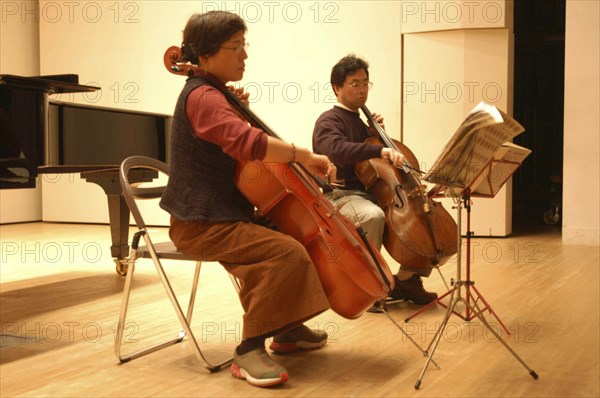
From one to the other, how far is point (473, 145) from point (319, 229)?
54 cm

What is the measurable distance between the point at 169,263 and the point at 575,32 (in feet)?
12.0

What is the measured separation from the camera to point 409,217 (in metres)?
3.03

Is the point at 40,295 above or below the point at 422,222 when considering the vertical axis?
below

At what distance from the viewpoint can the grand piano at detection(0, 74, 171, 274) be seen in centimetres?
284

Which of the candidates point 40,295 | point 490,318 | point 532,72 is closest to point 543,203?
point 532,72

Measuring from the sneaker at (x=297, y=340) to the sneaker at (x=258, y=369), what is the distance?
0.96 ft

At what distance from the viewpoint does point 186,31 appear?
2402 millimetres

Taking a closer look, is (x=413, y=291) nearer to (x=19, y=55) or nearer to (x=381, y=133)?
(x=381, y=133)

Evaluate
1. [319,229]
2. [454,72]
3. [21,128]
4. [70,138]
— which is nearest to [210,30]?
[319,229]

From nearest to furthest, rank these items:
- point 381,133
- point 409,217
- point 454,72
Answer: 1. point 409,217
2. point 381,133
3. point 454,72

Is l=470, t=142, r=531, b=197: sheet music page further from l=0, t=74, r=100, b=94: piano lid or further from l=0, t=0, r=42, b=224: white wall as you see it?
l=0, t=0, r=42, b=224: white wall

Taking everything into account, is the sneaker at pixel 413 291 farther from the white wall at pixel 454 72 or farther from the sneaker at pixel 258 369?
the white wall at pixel 454 72

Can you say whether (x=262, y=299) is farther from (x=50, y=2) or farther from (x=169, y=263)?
(x=50, y=2)

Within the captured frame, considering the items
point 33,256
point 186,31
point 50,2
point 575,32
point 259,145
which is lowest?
point 33,256
